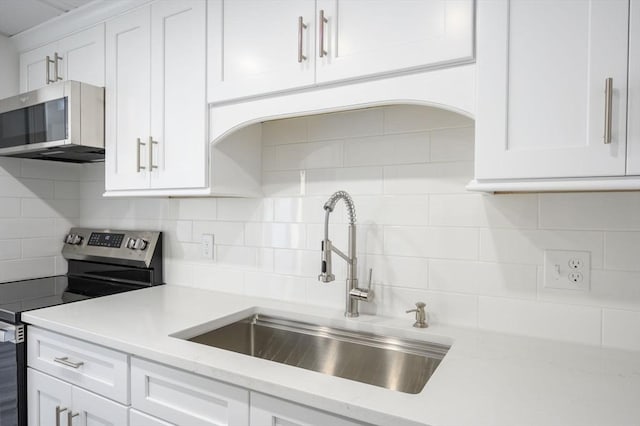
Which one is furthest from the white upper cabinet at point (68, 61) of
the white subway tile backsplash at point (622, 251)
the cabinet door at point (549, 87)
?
the white subway tile backsplash at point (622, 251)

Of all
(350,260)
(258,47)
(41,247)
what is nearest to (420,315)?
(350,260)

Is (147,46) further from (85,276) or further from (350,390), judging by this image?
(350,390)

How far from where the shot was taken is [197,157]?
60.7 inches

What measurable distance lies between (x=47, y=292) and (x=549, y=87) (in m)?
2.13

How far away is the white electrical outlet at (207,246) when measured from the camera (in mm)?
1899

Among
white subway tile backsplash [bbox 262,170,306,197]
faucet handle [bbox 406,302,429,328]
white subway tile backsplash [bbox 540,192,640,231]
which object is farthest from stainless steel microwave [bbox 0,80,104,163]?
white subway tile backsplash [bbox 540,192,640,231]

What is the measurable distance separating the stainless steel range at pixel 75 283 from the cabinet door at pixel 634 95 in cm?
191

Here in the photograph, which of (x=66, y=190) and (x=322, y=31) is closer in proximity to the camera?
(x=322, y=31)

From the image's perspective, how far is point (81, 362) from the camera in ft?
4.42

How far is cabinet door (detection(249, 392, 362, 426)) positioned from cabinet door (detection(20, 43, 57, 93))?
196cm

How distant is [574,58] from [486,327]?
0.82m

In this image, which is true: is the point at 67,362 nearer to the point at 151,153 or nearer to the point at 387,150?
the point at 151,153

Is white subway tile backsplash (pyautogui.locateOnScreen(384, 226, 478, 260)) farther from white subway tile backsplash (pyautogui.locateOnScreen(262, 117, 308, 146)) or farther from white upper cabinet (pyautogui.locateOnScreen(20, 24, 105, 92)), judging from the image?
white upper cabinet (pyautogui.locateOnScreen(20, 24, 105, 92))

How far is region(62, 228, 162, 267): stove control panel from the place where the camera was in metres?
2.03
